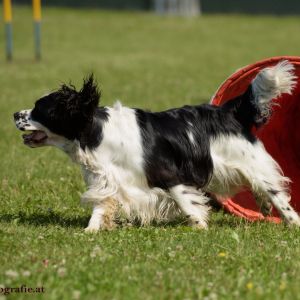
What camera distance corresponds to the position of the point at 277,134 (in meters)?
8.96

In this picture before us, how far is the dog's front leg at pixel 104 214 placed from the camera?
704 cm

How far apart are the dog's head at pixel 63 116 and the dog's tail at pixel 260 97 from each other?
1.30 metres

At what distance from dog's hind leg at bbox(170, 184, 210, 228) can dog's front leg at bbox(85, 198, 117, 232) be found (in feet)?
1.82

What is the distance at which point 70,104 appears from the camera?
6.94m

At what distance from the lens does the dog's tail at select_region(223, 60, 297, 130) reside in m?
7.18

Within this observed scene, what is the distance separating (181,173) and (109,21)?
3485cm

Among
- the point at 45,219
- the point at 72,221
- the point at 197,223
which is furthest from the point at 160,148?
the point at 45,219

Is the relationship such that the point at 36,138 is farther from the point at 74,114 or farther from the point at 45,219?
the point at 45,219

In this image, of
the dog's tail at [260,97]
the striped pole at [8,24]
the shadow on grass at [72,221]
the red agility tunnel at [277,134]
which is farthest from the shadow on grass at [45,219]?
the striped pole at [8,24]

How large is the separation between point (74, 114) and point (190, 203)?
131 centimetres

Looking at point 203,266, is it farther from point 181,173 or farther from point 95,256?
point 181,173

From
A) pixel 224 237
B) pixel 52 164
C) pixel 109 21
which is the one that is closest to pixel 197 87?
pixel 52 164

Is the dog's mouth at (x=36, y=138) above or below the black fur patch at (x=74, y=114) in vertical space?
below

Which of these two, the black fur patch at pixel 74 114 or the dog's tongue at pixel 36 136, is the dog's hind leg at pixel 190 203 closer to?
the black fur patch at pixel 74 114
